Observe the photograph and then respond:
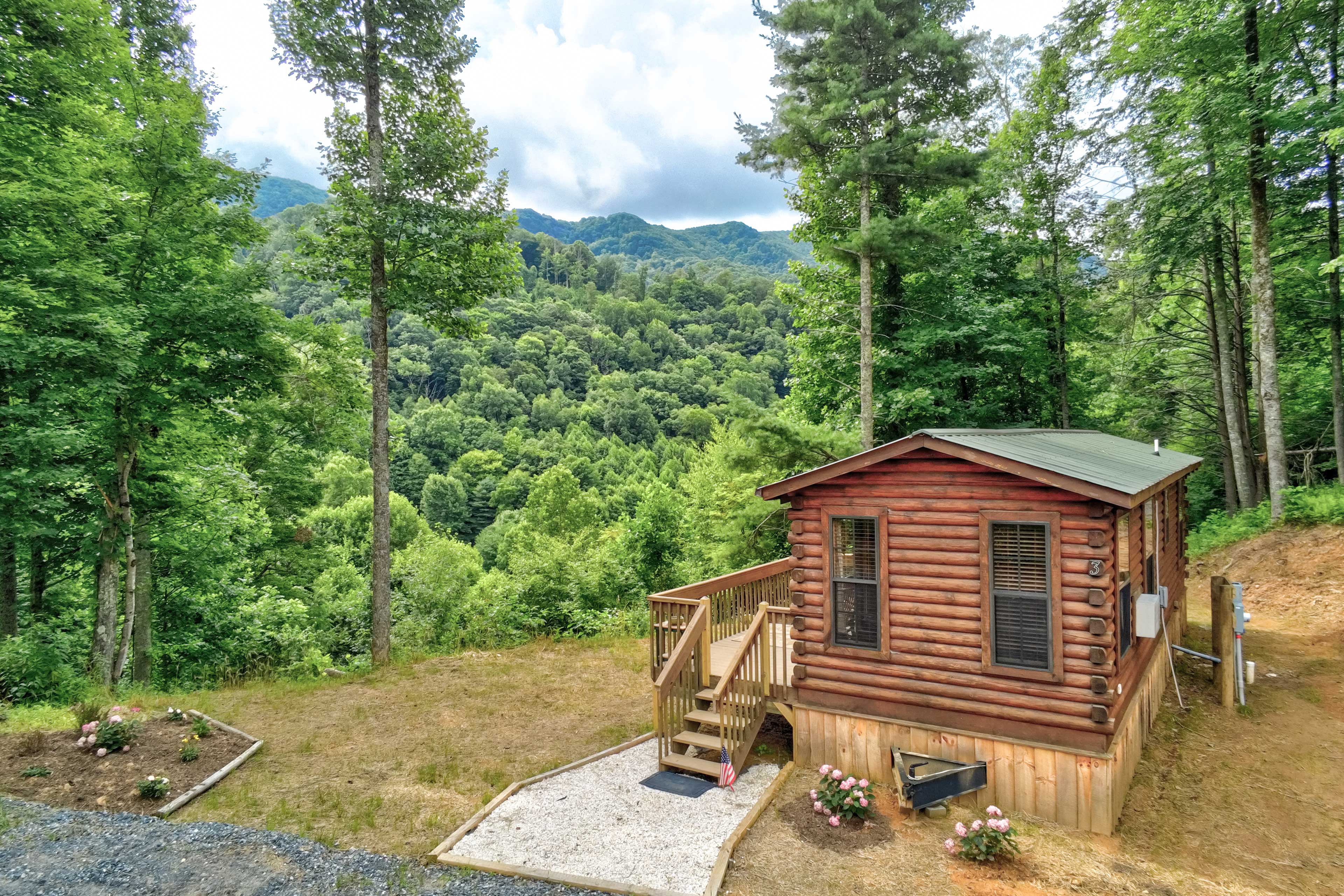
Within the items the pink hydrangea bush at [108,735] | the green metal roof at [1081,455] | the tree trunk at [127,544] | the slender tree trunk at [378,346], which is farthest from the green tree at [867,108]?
the tree trunk at [127,544]

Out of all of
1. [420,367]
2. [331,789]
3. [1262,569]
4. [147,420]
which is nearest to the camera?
[331,789]

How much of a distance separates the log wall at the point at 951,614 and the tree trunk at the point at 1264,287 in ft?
32.0

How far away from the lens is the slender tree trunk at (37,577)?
36.3 feet

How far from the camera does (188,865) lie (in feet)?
16.2

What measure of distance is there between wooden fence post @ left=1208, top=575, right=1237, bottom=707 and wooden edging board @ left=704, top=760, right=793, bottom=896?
6.15 meters

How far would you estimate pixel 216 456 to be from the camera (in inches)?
474

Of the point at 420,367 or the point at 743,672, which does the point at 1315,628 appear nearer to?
the point at 743,672

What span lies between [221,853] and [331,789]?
1.50 metres

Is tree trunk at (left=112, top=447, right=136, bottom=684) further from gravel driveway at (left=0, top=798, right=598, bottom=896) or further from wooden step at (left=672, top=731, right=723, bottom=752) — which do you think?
wooden step at (left=672, top=731, right=723, bottom=752)

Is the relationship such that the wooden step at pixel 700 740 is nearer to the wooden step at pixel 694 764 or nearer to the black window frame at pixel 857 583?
the wooden step at pixel 694 764

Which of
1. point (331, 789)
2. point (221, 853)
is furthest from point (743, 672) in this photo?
point (221, 853)

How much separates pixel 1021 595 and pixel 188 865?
744 cm

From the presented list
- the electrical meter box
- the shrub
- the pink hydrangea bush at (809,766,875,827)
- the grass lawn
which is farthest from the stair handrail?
the shrub

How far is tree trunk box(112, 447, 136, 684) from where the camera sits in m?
10.2
